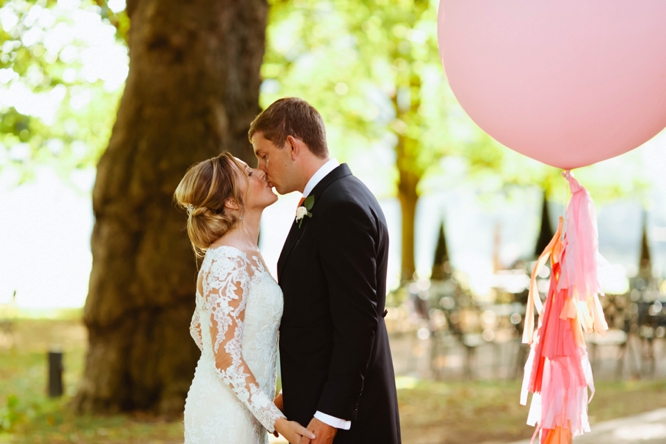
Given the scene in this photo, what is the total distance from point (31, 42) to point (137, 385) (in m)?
3.80

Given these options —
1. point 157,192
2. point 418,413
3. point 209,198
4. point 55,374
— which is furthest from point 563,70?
point 55,374

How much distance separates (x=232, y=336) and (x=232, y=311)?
0.32 ft

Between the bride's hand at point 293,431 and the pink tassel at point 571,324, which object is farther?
the pink tassel at point 571,324

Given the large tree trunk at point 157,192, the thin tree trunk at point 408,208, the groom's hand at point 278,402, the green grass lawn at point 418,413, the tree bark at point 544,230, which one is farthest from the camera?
the thin tree trunk at point 408,208

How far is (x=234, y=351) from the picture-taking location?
9.21 ft

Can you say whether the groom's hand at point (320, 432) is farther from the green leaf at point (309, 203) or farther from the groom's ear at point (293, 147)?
the groom's ear at point (293, 147)

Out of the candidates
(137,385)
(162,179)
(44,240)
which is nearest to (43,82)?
(162,179)

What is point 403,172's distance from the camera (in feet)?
62.0

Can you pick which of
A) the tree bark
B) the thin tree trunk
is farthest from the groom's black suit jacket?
the tree bark

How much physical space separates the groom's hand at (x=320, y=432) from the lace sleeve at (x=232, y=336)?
162 millimetres

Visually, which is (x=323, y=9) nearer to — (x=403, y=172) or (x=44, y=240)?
(x=403, y=172)

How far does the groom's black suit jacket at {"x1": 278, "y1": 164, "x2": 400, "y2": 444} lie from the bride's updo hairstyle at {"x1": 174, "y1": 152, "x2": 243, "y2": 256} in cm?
30

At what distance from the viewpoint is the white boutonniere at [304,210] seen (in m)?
2.80

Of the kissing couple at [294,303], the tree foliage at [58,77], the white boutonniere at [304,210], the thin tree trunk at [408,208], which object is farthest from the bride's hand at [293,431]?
the thin tree trunk at [408,208]
